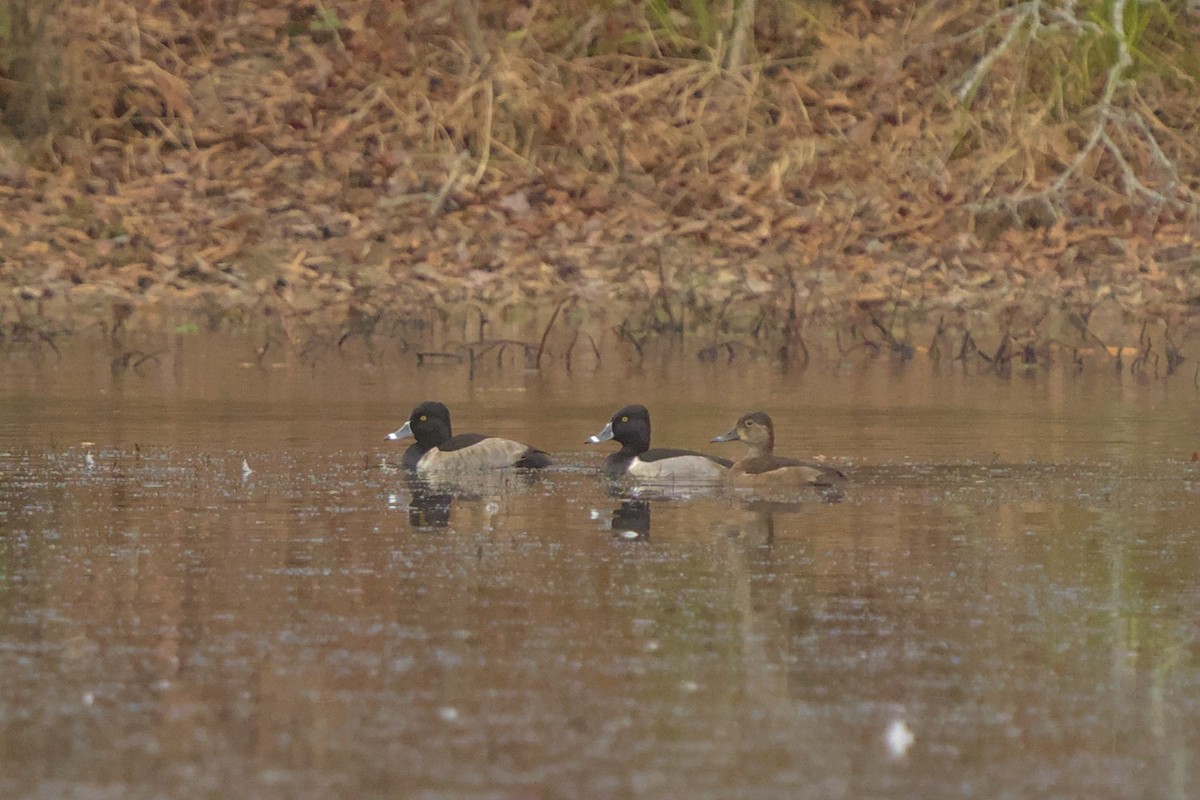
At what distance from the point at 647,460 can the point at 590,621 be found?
475 centimetres

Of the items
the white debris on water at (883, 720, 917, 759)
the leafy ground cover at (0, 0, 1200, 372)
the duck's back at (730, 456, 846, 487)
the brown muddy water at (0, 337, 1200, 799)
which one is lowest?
the white debris on water at (883, 720, 917, 759)

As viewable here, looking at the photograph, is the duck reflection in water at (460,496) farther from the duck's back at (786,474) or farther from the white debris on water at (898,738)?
the white debris on water at (898,738)

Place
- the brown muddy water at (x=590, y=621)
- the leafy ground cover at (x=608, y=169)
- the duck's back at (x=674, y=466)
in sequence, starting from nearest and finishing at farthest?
the brown muddy water at (x=590, y=621)
the duck's back at (x=674, y=466)
the leafy ground cover at (x=608, y=169)

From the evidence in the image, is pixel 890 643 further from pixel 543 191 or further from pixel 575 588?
pixel 543 191

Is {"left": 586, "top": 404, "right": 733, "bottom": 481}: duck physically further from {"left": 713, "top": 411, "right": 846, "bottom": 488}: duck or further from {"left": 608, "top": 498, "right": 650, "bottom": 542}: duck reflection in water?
{"left": 608, "top": 498, "right": 650, "bottom": 542}: duck reflection in water

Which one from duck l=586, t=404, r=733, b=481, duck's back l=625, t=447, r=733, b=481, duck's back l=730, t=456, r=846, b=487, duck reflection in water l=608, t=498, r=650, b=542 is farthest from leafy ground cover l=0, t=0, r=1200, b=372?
→ duck reflection in water l=608, t=498, r=650, b=542

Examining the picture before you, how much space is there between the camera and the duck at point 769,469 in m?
12.3

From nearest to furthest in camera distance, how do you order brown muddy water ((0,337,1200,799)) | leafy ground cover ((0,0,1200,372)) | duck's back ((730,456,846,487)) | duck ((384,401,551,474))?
1. brown muddy water ((0,337,1200,799))
2. duck's back ((730,456,846,487))
3. duck ((384,401,551,474))
4. leafy ground cover ((0,0,1200,372))

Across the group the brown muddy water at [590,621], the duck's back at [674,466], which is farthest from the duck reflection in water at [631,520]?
the duck's back at [674,466]

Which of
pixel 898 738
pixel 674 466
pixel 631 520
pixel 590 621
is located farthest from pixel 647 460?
pixel 898 738

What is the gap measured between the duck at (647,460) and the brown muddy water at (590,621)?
1.56 ft

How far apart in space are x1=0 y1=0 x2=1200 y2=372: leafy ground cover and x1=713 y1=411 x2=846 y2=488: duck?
26.2 feet

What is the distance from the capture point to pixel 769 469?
1251cm

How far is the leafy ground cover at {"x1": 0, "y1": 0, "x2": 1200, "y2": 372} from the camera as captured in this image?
23203 mm
